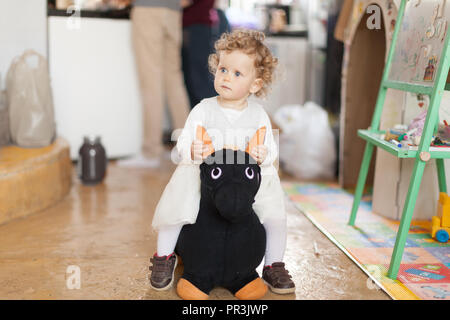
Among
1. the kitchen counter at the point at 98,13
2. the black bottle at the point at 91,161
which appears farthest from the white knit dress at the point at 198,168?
the kitchen counter at the point at 98,13

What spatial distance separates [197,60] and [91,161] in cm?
124

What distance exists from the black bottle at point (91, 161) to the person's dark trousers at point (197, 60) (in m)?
0.94

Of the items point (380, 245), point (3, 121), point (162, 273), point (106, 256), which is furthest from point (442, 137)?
point (3, 121)

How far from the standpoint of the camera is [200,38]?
3.86 metres

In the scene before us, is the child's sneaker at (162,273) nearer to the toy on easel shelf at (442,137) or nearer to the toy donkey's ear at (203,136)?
the toy donkey's ear at (203,136)

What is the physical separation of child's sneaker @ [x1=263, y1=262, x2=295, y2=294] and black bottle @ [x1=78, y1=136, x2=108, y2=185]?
5.30ft

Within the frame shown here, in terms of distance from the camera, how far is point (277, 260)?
1856 millimetres

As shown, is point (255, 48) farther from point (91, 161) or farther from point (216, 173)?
point (91, 161)

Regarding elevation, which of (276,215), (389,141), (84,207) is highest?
(389,141)

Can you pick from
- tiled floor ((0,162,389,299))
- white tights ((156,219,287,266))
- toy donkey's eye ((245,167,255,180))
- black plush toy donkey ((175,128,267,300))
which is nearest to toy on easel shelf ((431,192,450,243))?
tiled floor ((0,162,389,299))
